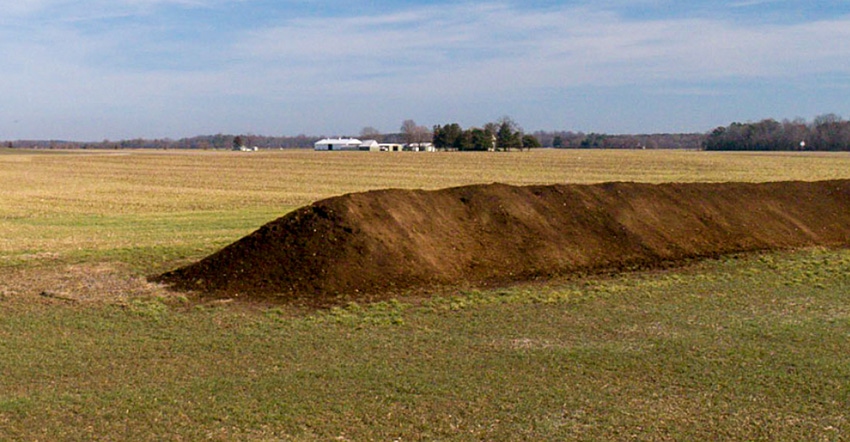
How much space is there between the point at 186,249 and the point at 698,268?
10.1 meters

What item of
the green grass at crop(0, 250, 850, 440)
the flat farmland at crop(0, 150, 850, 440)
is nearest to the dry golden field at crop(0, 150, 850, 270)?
the flat farmland at crop(0, 150, 850, 440)

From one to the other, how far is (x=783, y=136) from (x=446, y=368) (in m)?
130

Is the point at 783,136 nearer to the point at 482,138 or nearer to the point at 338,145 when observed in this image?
the point at 482,138

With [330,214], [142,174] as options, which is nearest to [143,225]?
[330,214]

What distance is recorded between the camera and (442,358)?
310 inches

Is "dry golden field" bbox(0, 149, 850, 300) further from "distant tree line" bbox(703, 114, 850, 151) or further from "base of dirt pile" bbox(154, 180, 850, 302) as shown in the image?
"distant tree line" bbox(703, 114, 850, 151)

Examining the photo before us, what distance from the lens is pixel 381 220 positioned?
13.4 meters

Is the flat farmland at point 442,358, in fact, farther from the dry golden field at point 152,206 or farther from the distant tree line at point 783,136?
the distant tree line at point 783,136

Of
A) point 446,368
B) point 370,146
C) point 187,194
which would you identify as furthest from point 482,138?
point 446,368

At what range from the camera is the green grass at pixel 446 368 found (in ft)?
19.7

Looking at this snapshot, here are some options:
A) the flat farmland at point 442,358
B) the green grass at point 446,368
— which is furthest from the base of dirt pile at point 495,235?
the green grass at point 446,368

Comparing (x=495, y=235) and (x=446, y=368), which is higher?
(x=495, y=235)

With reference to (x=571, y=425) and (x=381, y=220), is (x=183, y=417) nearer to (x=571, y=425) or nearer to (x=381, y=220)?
(x=571, y=425)

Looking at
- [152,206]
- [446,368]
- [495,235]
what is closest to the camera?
[446,368]
